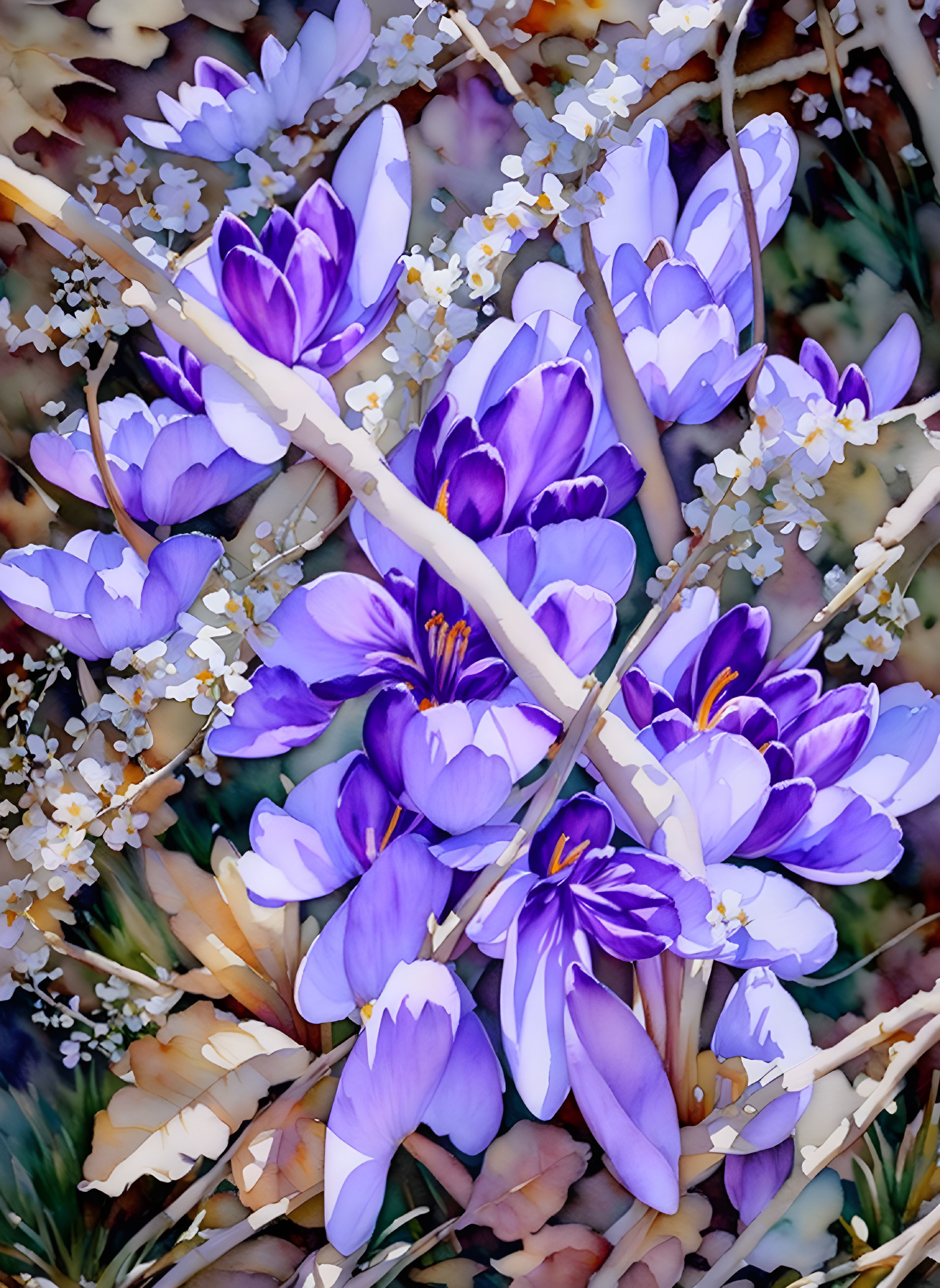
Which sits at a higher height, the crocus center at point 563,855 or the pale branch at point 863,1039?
the crocus center at point 563,855

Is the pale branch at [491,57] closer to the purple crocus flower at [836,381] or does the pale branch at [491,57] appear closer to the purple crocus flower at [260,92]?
the purple crocus flower at [260,92]

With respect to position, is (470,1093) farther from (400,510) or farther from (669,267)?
(669,267)

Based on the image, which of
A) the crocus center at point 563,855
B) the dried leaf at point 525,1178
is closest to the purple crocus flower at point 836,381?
the crocus center at point 563,855

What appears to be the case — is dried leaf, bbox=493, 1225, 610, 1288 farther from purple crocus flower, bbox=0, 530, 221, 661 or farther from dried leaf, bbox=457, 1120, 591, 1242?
purple crocus flower, bbox=0, 530, 221, 661

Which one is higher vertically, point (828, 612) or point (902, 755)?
point (828, 612)

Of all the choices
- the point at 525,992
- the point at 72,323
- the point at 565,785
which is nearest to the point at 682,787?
the point at 565,785

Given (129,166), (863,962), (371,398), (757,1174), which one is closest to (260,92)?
(129,166)

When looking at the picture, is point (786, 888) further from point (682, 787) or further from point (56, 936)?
point (56, 936)

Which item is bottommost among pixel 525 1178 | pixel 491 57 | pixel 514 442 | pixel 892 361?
pixel 525 1178
